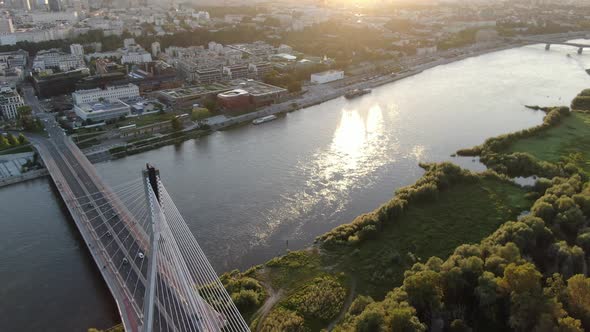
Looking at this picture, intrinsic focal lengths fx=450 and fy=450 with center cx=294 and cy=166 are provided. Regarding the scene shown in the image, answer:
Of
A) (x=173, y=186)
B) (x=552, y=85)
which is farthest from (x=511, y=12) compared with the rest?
(x=173, y=186)

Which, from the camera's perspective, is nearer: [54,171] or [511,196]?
[511,196]

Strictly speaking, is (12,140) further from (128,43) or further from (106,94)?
(128,43)

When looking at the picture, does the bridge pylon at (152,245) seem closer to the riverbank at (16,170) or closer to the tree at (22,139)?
the riverbank at (16,170)

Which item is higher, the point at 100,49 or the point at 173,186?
the point at 100,49

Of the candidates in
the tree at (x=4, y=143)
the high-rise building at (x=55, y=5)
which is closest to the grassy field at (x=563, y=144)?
the tree at (x=4, y=143)

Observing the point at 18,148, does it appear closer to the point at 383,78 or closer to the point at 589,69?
the point at 383,78

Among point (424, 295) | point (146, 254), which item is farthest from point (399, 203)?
point (146, 254)

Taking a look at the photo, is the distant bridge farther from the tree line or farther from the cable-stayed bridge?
the cable-stayed bridge
